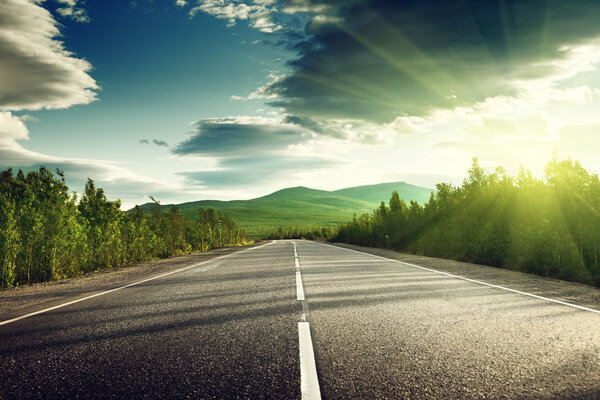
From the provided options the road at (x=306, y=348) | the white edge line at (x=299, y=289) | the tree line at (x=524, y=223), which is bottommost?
the white edge line at (x=299, y=289)

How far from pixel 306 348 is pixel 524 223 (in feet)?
39.1

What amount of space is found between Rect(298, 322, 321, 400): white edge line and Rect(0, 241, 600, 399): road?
0.05ft

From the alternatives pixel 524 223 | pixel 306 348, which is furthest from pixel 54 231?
pixel 524 223

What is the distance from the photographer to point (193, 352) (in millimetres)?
3570

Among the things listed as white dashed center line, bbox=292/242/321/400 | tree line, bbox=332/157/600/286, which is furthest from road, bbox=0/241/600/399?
tree line, bbox=332/157/600/286

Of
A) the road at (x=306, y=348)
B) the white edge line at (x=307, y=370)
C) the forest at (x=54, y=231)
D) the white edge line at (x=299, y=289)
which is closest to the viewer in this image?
the white edge line at (x=307, y=370)

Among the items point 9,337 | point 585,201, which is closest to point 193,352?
point 9,337

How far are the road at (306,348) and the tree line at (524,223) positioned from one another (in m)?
5.33

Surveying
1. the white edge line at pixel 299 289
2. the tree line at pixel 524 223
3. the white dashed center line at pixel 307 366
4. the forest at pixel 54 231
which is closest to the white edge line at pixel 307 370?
the white dashed center line at pixel 307 366

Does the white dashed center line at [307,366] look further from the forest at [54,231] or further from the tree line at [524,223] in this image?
the forest at [54,231]

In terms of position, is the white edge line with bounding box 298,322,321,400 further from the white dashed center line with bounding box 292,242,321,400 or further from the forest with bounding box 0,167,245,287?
the forest with bounding box 0,167,245,287

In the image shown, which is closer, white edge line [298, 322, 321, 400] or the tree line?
white edge line [298, 322, 321, 400]

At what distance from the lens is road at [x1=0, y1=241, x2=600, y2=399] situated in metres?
2.75

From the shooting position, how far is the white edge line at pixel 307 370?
8.49 ft
